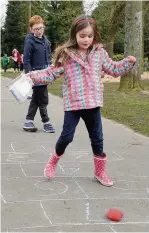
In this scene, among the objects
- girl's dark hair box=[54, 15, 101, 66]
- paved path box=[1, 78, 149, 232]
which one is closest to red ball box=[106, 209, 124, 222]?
paved path box=[1, 78, 149, 232]

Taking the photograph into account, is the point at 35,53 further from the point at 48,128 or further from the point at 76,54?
the point at 76,54

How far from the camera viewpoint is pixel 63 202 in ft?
13.1

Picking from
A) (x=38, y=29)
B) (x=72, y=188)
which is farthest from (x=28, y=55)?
(x=72, y=188)

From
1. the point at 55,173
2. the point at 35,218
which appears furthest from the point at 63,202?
the point at 55,173

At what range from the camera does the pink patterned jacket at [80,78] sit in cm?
445

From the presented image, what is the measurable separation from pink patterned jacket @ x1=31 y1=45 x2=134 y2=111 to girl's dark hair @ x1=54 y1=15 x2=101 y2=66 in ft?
0.17

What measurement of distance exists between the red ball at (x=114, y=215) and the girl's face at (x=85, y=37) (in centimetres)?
162

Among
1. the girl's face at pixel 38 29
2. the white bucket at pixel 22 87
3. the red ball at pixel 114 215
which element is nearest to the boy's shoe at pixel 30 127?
the girl's face at pixel 38 29

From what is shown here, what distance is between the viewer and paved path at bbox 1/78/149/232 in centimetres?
354

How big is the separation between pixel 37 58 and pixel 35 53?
9 centimetres

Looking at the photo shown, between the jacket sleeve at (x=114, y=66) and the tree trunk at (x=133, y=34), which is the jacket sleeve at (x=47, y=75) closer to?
the jacket sleeve at (x=114, y=66)

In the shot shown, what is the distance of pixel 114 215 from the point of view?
3.61 m

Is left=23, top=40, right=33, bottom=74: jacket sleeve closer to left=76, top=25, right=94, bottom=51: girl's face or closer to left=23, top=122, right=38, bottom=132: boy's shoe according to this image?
left=23, top=122, right=38, bottom=132: boy's shoe

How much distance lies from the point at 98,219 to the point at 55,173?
139 cm
